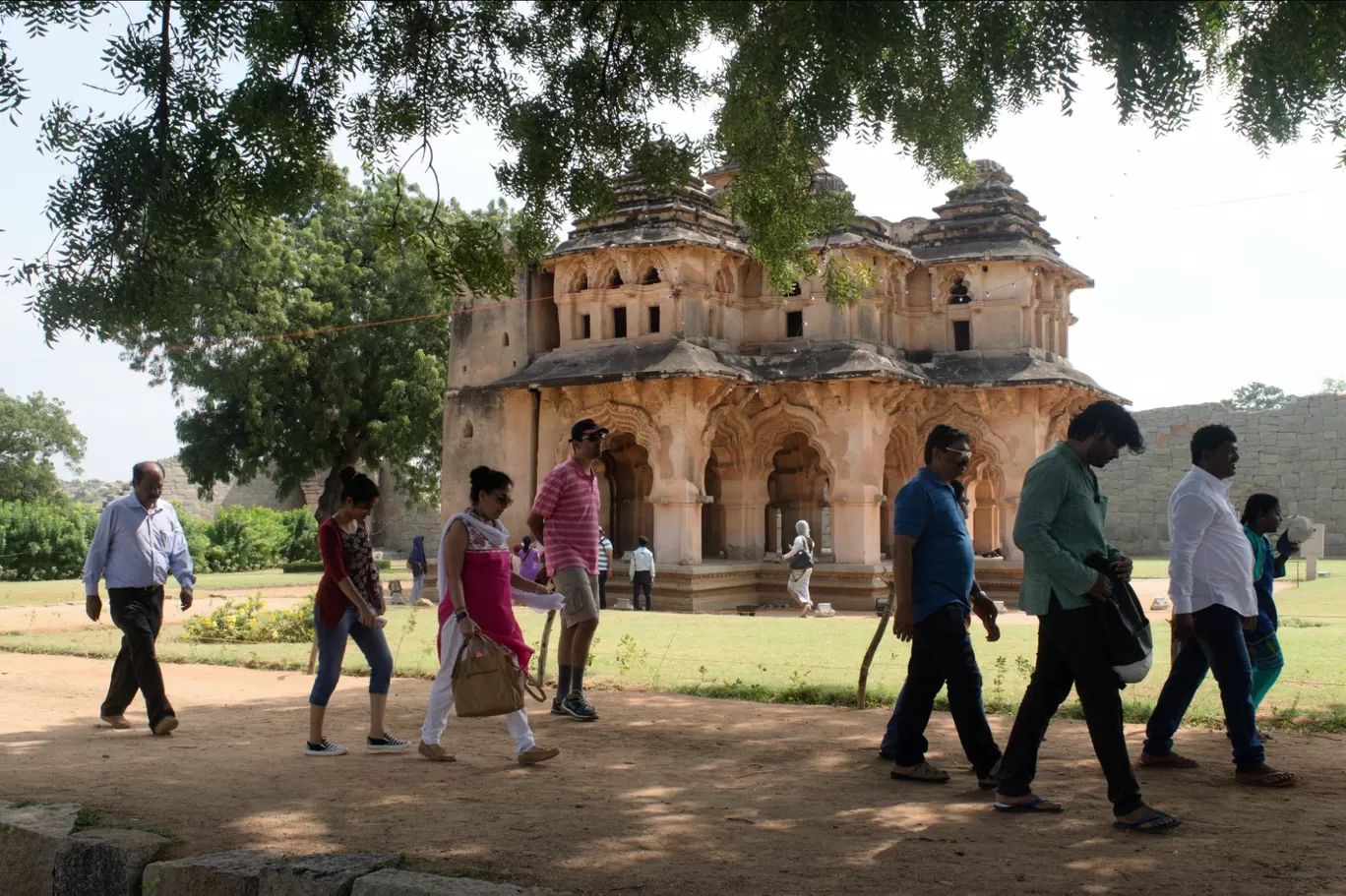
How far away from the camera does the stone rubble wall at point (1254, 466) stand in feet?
111

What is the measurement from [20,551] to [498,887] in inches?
1199

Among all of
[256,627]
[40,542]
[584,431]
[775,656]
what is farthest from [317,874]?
[40,542]

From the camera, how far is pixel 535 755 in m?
6.51

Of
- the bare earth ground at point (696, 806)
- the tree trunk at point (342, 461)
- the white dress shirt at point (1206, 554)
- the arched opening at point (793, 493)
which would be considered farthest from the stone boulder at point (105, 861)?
the tree trunk at point (342, 461)

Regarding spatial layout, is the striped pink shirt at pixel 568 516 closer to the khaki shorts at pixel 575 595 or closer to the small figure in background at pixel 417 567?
the khaki shorts at pixel 575 595

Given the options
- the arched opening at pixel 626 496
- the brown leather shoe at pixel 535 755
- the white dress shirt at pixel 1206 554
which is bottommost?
the brown leather shoe at pixel 535 755

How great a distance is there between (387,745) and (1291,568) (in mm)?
26322

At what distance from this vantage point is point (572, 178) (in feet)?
28.7

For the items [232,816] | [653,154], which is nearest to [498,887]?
[232,816]

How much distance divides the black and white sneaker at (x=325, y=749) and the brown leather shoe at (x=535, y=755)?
1110 mm

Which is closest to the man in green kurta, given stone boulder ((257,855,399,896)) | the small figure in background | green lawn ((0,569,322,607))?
stone boulder ((257,855,399,896))

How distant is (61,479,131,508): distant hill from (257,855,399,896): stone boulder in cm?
5447

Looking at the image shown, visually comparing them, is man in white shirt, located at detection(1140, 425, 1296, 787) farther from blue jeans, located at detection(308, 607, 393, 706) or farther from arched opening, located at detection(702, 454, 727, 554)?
arched opening, located at detection(702, 454, 727, 554)

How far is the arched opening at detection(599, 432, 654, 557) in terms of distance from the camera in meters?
24.3
